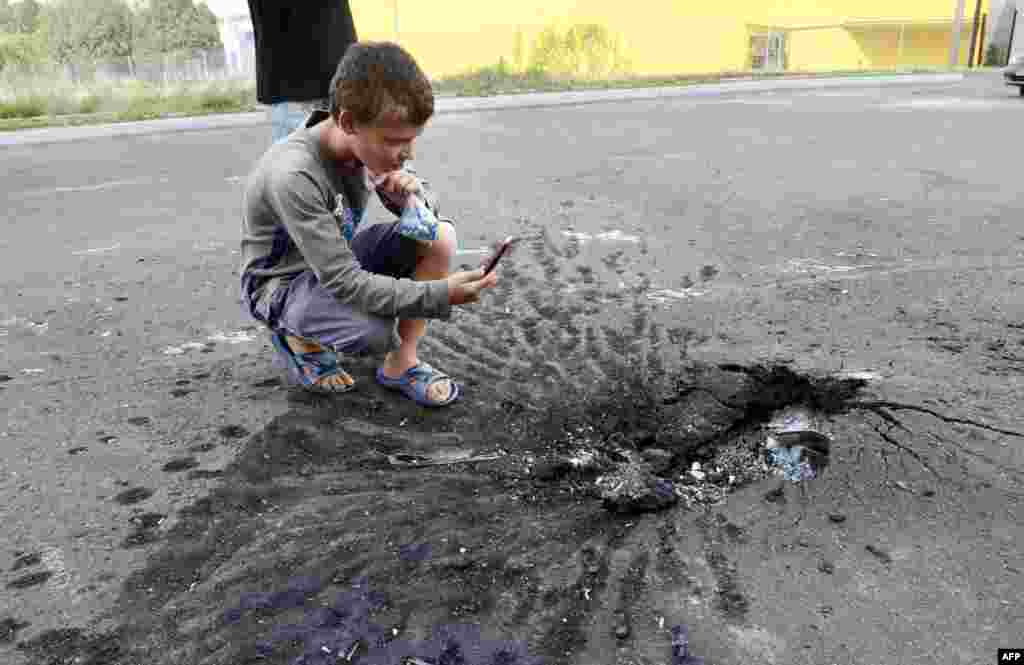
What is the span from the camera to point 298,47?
4.29 meters

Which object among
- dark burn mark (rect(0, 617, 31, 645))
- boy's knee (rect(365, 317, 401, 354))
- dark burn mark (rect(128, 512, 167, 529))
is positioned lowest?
dark burn mark (rect(0, 617, 31, 645))

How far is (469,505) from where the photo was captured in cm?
212

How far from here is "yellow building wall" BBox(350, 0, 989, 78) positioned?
1016 inches

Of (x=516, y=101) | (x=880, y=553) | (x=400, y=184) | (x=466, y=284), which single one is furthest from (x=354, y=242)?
(x=516, y=101)

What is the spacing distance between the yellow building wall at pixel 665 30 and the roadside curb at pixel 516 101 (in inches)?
382

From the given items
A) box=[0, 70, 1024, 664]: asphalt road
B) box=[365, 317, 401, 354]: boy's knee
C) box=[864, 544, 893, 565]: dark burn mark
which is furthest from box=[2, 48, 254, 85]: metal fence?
box=[864, 544, 893, 565]: dark burn mark

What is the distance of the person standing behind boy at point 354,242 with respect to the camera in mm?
2133

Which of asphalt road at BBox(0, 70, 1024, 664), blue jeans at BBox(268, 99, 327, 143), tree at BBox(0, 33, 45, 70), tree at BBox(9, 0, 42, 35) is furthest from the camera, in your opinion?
tree at BBox(9, 0, 42, 35)

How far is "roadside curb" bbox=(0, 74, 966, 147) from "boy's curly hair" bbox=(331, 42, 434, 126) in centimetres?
738

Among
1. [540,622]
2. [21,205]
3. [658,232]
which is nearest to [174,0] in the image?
[21,205]

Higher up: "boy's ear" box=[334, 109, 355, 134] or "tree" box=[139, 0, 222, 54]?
"tree" box=[139, 0, 222, 54]

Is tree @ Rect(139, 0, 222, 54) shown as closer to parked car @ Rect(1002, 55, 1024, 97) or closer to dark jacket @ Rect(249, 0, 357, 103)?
parked car @ Rect(1002, 55, 1024, 97)

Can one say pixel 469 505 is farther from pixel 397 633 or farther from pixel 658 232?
pixel 658 232

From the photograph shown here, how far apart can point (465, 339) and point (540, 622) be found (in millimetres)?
1602
